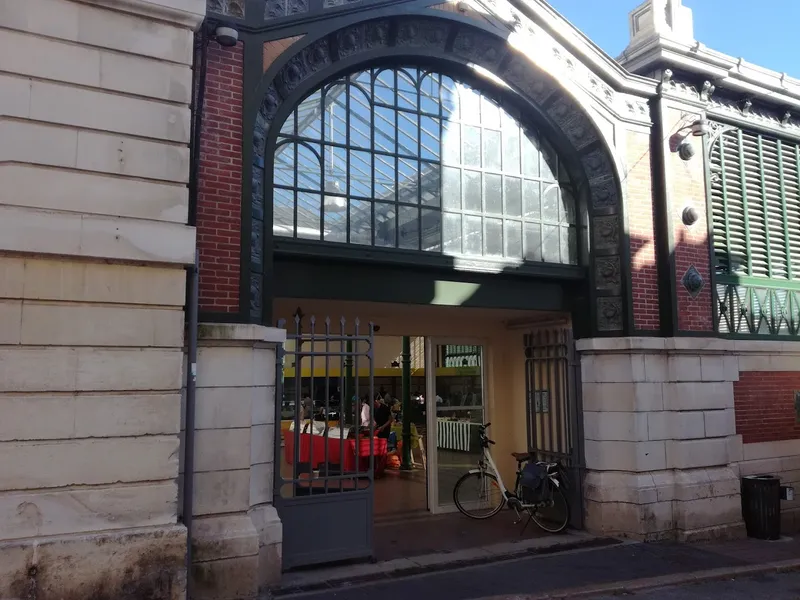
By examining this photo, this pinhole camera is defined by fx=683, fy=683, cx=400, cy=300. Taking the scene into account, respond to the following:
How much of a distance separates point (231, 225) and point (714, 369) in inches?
272

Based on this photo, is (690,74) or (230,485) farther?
(690,74)

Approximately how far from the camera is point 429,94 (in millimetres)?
8938

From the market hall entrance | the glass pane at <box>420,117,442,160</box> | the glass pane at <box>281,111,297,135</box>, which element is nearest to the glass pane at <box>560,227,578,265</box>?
the market hall entrance

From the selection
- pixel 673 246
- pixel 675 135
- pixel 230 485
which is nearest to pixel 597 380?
pixel 673 246

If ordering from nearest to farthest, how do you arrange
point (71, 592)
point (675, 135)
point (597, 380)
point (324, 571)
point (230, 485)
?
point (71, 592), point (230, 485), point (324, 571), point (597, 380), point (675, 135)

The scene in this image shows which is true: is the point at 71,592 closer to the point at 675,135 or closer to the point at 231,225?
the point at 231,225

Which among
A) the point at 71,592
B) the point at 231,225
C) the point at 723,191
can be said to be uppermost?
the point at 723,191

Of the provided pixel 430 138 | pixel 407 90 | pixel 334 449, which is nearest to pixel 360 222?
pixel 430 138

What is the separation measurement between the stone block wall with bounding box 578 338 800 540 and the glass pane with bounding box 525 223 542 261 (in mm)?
1373

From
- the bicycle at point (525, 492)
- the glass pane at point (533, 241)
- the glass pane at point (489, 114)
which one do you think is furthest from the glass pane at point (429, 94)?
Answer: the bicycle at point (525, 492)

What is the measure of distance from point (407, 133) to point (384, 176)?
0.70 metres

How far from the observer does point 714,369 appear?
378 inches

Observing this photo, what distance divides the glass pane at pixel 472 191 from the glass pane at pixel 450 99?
0.81 metres

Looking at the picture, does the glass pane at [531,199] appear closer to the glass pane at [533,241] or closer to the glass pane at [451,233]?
the glass pane at [533,241]
